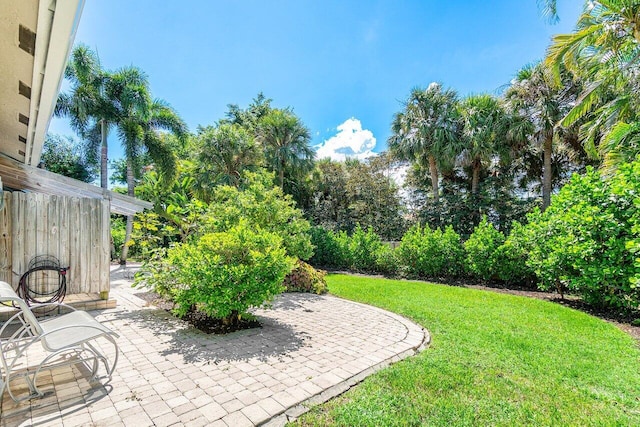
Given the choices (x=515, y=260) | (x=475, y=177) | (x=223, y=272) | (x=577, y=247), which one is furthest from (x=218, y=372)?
(x=475, y=177)

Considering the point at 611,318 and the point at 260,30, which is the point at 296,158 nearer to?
the point at 260,30

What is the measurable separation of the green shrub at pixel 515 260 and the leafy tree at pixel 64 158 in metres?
25.7

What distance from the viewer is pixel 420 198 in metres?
19.3

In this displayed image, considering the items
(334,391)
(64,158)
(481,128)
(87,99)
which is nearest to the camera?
(334,391)

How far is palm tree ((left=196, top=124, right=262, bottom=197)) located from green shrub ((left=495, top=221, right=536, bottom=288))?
11.6m

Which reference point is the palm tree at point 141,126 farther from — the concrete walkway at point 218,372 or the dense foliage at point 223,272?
the concrete walkway at point 218,372

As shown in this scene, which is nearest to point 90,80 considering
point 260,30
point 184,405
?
point 260,30

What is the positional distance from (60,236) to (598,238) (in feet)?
33.1

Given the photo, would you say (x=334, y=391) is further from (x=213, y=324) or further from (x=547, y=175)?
(x=547, y=175)

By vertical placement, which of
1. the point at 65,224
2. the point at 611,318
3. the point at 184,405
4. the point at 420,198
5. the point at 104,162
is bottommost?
the point at 611,318

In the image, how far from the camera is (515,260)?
8.74 meters

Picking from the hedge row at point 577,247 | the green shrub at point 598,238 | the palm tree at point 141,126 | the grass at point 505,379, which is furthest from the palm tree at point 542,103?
the palm tree at point 141,126

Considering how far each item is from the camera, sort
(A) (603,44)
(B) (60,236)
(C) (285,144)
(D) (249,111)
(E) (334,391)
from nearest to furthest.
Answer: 1. (E) (334,391)
2. (B) (60,236)
3. (A) (603,44)
4. (C) (285,144)
5. (D) (249,111)

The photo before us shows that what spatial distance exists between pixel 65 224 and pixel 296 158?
12370 mm
